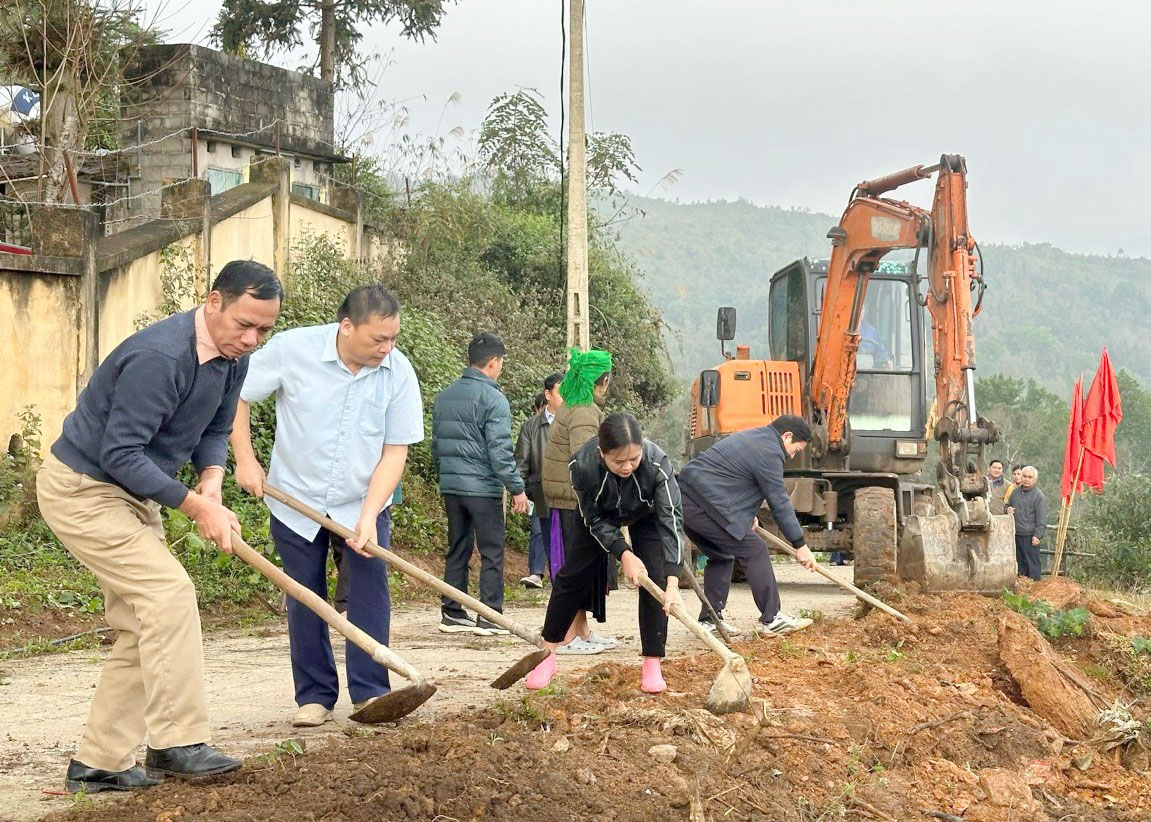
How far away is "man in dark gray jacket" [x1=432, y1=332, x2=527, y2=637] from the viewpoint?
977 centimetres

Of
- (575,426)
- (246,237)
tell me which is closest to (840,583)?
(575,426)

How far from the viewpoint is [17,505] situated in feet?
37.6

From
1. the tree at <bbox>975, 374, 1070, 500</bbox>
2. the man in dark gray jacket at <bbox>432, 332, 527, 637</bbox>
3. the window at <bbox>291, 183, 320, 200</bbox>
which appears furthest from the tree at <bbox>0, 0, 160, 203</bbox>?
the tree at <bbox>975, 374, 1070, 500</bbox>

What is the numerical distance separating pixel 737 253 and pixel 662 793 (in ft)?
535

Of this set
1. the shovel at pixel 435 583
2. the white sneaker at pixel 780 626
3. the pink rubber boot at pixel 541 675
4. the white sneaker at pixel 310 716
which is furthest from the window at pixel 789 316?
Result: the white sneaker at pixel 310 716

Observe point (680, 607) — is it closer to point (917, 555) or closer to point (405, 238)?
point (917, 555)

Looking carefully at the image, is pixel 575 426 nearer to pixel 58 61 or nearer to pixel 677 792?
pixel 677 792

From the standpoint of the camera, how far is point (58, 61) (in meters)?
15.8

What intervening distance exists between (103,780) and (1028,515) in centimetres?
1422

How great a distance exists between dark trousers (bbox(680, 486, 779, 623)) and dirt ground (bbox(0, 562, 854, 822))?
44cm

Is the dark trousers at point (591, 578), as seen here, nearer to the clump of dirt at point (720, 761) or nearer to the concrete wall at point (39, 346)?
the clump of dirt at point (720, 761)

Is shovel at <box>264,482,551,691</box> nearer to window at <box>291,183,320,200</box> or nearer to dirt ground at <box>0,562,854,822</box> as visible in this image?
dirt ground at <box>0,562,854,822</box>

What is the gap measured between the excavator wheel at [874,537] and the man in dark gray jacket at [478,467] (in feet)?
11.9

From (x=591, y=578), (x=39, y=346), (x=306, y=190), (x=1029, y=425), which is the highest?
(x=306, y=190)
